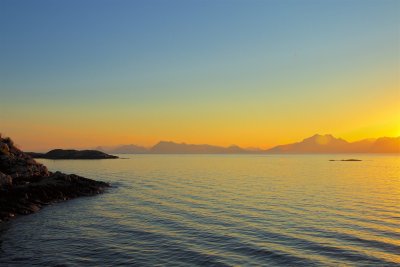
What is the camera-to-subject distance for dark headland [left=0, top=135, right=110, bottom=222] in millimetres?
38375

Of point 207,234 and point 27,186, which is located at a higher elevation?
point 27,186

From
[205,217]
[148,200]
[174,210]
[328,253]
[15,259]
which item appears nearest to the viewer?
[15,259]

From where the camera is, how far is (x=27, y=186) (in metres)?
46.8

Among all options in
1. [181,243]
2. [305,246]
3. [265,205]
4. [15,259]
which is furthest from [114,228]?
[265,205]

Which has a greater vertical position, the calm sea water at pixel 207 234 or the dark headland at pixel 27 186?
the dark headland at pixel 27 186

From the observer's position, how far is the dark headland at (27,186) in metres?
38.4

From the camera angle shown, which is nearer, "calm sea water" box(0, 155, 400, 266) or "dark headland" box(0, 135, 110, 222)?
"calm sea water" box(0, 155, 400, 266)

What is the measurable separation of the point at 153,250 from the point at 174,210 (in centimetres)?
1564

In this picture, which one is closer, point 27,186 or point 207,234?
point 207,234

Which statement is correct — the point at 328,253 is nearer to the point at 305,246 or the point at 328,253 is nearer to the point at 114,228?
the point at 305,246

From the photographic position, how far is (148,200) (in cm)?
4844

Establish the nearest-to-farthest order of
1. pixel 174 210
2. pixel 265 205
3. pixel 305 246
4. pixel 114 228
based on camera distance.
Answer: pixel 305 246, pixel 114 228, pixel 174 210, pixel 265 205

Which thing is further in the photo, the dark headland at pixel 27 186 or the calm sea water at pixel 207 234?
the dark headland at pixel 27 186

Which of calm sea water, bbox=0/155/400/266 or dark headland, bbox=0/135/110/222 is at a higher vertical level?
dark headland, bbox=0/135/110/222
